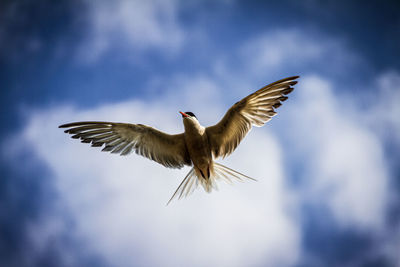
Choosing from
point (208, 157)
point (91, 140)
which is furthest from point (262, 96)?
point (91, 140)

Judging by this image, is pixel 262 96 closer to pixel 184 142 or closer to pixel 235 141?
pixel 235 141

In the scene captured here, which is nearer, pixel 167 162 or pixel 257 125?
pixel 257 125

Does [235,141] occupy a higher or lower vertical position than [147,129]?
higher

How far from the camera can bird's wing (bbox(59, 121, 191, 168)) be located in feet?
19.8

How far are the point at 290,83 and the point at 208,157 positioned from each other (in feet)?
6.74

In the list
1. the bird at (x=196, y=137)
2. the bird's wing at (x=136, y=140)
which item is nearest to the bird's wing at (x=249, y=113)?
the bird at (x=196, y=137)

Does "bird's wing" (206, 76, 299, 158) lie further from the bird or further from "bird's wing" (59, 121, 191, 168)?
"bird's wing" (59, 121, 191, 168)

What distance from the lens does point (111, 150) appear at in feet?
20.1

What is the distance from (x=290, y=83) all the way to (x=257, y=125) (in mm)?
976

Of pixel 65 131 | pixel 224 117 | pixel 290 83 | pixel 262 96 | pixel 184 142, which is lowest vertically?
pixel 65 131

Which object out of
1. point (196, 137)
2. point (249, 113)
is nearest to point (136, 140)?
→ point (196, 137)

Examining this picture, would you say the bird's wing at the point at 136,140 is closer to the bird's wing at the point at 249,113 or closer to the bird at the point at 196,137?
the bird at the point at 196,137

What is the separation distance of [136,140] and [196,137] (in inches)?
52.4

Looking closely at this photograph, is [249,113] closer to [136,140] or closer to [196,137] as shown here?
[196,137]
